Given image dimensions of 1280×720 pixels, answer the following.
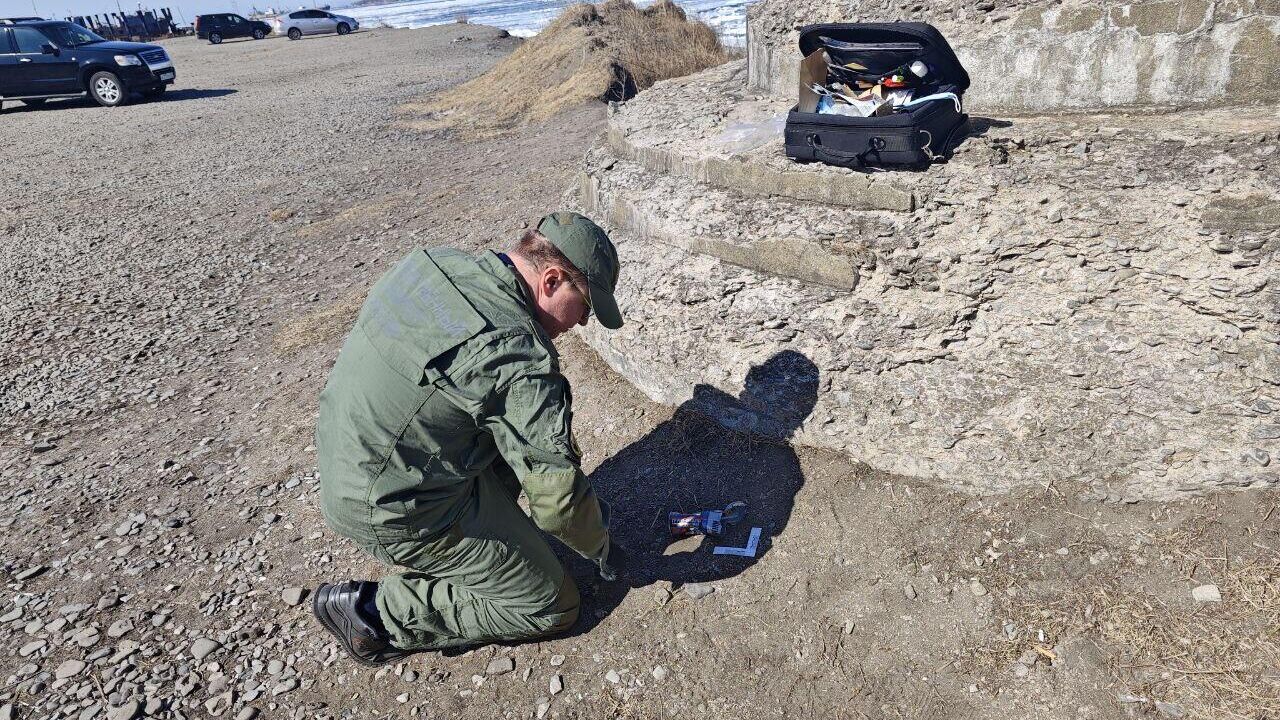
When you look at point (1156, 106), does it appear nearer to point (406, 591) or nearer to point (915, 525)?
point (915, 525)

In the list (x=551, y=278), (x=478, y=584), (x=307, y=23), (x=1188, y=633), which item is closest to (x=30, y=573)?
(x=478, y=584)

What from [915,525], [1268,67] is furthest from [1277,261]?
[915,525]

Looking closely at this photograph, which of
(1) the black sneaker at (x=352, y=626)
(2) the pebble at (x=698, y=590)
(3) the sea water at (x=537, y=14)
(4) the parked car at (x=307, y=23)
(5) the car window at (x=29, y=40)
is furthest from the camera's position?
(4) the parked car at (x=307, y=23)

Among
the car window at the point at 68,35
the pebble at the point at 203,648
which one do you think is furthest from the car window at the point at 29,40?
the pebble at the point at 203,648

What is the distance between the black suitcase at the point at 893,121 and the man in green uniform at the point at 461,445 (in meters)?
1.57

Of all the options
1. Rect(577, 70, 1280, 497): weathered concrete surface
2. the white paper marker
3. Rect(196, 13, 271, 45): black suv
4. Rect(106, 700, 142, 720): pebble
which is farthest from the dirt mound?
Rect(196, 13, 271, 45): black suv

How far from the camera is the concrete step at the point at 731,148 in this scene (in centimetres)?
358

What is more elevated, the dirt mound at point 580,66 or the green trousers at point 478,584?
the dirt mound at point 580,66

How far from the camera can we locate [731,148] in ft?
14.0

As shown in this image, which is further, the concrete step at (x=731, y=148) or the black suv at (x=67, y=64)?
the black suv at (x=67, y=64)

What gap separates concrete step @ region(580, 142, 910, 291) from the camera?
349 centimetres

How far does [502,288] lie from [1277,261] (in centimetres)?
269

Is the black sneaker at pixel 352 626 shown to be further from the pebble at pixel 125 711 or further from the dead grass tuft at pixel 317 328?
the dead grass tuft at pixel 317 328

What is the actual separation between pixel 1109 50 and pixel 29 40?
18.4 m
